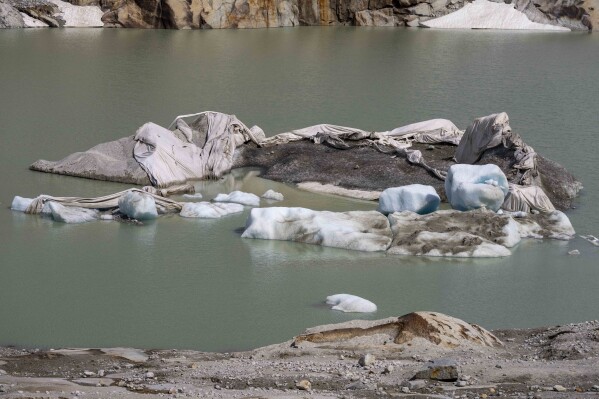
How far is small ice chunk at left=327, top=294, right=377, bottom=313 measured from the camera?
7.31m

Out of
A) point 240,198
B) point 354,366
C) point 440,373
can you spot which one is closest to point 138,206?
point 240,198

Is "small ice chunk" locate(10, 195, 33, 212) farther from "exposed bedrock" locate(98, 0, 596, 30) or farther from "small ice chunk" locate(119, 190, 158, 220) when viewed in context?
"exposed bedrock" locate(98, 0, 596, 30)

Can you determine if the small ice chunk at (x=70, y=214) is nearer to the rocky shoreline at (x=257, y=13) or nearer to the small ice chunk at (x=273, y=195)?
the small ice chunk at (x=273, y=195)

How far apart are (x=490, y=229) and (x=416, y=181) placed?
1.79 meters

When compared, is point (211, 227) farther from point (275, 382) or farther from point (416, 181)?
point (275, 382)

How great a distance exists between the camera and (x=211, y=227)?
965cm

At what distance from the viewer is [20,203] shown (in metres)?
10.0

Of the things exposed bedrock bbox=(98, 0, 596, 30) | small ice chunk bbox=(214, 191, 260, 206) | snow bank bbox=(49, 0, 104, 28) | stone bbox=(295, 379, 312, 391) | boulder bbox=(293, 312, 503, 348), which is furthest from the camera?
exposed bedrock bbox=(98, 0, 596, 30)

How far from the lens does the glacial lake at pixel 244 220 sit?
24.1ft

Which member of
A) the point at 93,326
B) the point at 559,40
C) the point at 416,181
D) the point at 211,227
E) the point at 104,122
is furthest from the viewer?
the point at 559,40

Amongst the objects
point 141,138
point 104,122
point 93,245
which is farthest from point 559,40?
point 93,245

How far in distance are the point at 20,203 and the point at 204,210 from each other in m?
Answer: 1.84

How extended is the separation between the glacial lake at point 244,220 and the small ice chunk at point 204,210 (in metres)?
0.11

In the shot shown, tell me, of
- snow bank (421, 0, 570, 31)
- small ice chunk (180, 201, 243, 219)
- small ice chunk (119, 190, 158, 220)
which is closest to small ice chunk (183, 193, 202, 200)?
small ice chunk (180, 201, 243, 219)
